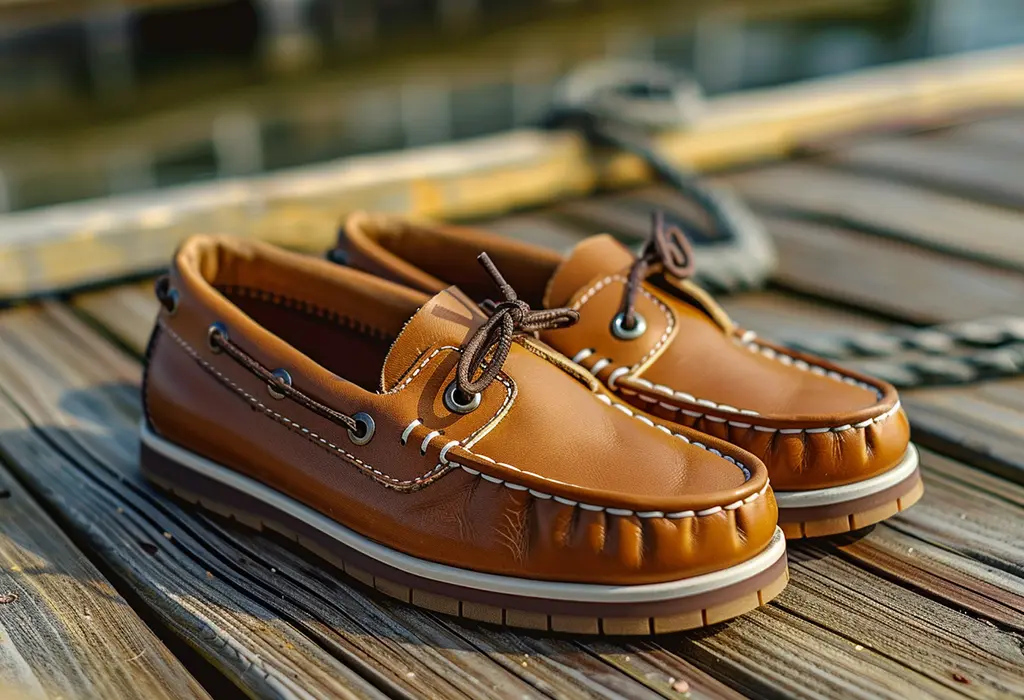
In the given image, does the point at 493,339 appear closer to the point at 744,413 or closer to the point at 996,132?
the point at 744,413

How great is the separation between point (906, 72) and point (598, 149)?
4.78 feet

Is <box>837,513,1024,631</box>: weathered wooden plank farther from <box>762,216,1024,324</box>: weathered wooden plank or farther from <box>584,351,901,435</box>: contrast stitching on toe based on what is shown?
<box>762,216,1024,324</box>: weathered wooden plank

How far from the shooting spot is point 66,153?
911 centimetres

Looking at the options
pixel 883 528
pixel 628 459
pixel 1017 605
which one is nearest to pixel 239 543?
pixel 628 459

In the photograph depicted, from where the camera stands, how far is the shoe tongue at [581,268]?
1.54 metres

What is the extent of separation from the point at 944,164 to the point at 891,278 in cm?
97

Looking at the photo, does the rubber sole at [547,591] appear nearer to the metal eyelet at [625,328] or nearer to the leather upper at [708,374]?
the leather upper at [708,374]

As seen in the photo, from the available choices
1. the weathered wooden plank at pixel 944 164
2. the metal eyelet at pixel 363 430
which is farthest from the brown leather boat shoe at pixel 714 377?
the weathered wooden plank at pixel 944 164

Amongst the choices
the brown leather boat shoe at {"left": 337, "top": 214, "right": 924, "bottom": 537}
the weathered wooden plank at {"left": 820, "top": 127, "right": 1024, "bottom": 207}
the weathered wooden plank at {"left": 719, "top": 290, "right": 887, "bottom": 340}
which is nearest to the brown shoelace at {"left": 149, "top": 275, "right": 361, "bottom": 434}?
the brown leather boat shoe at {"left": 337, "top": 214, "right": 924, "bottom": 537}

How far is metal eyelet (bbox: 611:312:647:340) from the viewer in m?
1.51

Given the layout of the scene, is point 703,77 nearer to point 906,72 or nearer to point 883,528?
point 906,72

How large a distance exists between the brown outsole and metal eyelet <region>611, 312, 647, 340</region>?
11.7 inches

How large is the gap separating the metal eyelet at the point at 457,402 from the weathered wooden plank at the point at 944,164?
214 centimetres

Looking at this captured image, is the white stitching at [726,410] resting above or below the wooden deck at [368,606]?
above
